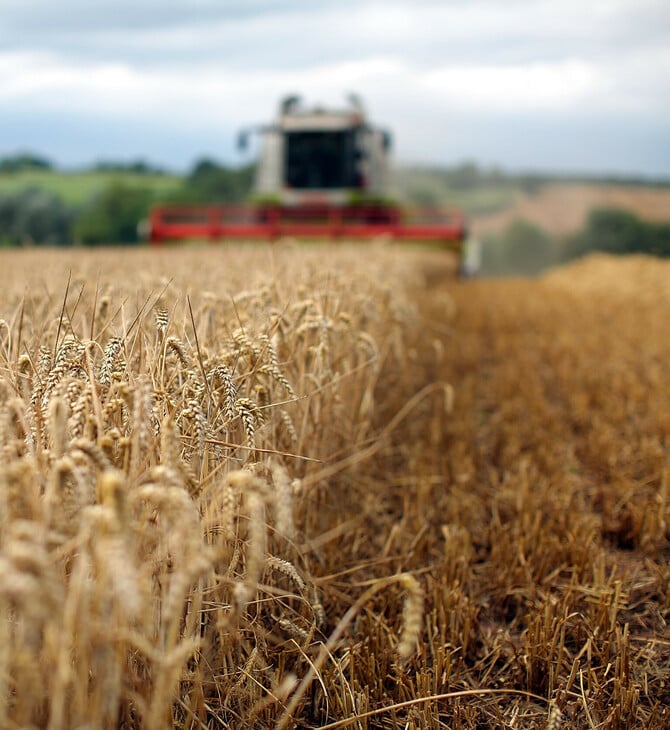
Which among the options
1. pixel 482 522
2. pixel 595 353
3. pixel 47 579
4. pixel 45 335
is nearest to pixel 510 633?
pixel 482 522

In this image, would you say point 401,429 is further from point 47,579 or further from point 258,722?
point 47,579

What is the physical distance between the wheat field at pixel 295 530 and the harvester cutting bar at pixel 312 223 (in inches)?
348

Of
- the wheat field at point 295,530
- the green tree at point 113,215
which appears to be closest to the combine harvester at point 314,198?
the green tree at point 113,215

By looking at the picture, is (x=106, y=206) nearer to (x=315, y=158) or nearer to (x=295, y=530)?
(x=315, y=158)

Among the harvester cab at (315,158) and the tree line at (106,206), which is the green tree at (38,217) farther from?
the harvester cab at (315,158)

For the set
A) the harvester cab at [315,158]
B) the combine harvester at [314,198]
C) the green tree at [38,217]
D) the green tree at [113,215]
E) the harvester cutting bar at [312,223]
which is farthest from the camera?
the green tree at [38,217]

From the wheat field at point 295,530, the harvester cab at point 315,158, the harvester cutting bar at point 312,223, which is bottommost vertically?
the wheat field at point 295,530

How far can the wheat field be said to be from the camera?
111cm

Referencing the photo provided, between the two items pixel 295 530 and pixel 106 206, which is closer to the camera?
pixel 295 530

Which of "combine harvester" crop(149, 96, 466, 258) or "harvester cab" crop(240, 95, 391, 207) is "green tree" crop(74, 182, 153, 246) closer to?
"combine harvester" crop(149, 96, 466, 258)

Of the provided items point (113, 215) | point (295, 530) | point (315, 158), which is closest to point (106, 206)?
point (113, 215)

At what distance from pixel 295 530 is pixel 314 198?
43.9 feet

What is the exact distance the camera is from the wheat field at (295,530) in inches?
43.6

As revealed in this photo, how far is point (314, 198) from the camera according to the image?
15.1 meters
